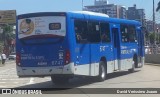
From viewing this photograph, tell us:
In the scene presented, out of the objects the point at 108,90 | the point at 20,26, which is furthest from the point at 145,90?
the point at 20,26

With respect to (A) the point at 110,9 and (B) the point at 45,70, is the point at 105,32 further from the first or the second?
(A) the point at 110,9

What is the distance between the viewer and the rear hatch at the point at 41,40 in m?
17.8

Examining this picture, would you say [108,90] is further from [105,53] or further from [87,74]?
[105,53]

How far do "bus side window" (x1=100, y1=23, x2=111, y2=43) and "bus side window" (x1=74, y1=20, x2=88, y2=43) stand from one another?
82.1 inches

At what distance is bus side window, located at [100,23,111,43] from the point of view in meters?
21.4

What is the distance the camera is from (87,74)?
19.1m

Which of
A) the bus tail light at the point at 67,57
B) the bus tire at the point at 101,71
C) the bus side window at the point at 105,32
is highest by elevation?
the bus side window at the point at 105,32

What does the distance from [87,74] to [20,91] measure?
10.7ft

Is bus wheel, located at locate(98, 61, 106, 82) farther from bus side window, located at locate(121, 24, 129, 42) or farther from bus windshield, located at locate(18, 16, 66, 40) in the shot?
bus side window, located at locate(121, 24, 129, 42)

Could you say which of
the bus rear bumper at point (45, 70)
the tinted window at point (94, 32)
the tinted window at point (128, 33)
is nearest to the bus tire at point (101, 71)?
the tinted window at point (94, 32)

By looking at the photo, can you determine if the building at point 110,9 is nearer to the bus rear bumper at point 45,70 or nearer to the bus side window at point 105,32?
the bus side window at point 105,32

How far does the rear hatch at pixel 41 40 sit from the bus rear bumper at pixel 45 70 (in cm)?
14

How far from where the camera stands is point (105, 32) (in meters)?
21.8

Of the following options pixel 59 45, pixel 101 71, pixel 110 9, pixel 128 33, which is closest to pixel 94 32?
pixel 101 71
